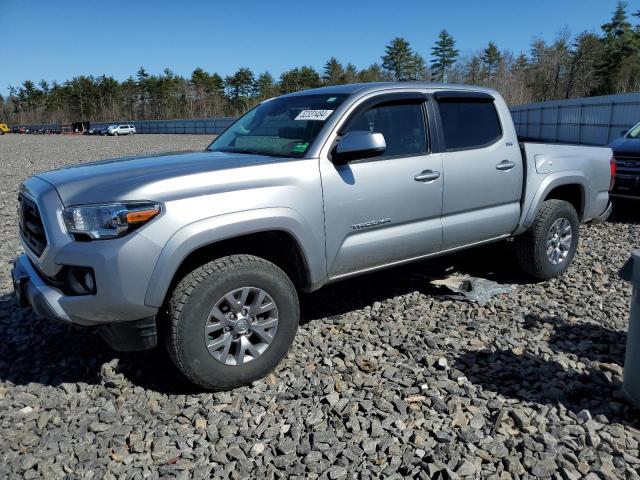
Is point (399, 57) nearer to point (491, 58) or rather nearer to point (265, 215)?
point (491, 58)

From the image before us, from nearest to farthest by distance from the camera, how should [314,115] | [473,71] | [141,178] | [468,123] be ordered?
1. [141,178]
2. [314,115]
3. [468,123]
4. [473,71]

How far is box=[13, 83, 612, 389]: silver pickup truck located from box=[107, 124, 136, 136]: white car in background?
59.3m

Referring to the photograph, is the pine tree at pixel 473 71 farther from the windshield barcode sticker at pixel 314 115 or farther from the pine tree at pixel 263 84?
the windshield barcode sticker at pixel 314 115

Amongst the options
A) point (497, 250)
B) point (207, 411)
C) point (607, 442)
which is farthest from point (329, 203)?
point (497, 250)

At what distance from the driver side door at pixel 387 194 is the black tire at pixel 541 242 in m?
1.27

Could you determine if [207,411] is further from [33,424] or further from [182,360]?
[33,424]

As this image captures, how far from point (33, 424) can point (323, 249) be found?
6.52ft

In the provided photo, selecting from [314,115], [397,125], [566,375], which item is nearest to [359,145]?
[314,115]

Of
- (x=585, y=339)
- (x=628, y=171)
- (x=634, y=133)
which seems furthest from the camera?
(x=634, y=133)

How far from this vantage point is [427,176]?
12.8 feet

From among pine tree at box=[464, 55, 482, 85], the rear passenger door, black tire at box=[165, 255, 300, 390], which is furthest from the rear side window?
pine tree at box=[464, 55, 482, 85]

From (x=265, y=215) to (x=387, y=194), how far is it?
100 cm

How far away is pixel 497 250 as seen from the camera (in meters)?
5.34

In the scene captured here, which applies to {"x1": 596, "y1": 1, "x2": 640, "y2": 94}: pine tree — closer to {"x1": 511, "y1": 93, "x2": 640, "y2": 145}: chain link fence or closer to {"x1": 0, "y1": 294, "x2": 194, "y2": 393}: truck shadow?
{"x1": 511, "y1": 93, "x2": 640, "y2": 145}: chain link fence
